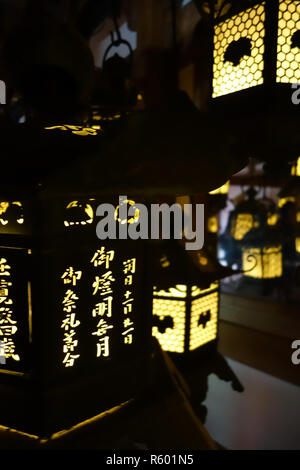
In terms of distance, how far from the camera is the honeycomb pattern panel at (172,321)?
199cm

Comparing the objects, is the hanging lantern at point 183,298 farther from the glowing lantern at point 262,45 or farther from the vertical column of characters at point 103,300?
the glowing lantern at point 262,45

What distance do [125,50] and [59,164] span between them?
3600 mm

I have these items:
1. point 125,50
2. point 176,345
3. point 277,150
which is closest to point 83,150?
point 277,150

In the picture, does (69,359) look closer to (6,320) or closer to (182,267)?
(6,320)

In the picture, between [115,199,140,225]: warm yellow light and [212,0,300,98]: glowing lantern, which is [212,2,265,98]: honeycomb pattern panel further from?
[115,199,140,225]: warm yellow light

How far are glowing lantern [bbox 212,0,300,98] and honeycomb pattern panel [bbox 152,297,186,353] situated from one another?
1289 millimetres

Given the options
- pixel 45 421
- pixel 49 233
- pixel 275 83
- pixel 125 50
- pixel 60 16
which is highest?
pixel 125 50

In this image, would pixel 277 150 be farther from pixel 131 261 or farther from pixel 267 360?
pixel 267 360

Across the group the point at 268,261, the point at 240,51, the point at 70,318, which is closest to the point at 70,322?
the point at 70,318

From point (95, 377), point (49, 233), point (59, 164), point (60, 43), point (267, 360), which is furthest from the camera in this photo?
point (267, 360)

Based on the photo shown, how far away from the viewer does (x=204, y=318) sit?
2.10 metres

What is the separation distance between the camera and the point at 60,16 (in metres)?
1.47

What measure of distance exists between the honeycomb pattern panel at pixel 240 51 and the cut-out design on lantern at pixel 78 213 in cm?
72

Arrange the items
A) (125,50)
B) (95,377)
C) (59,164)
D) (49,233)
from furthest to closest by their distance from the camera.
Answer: (125,50) < (95,377) < (49,233) < (59,164)
